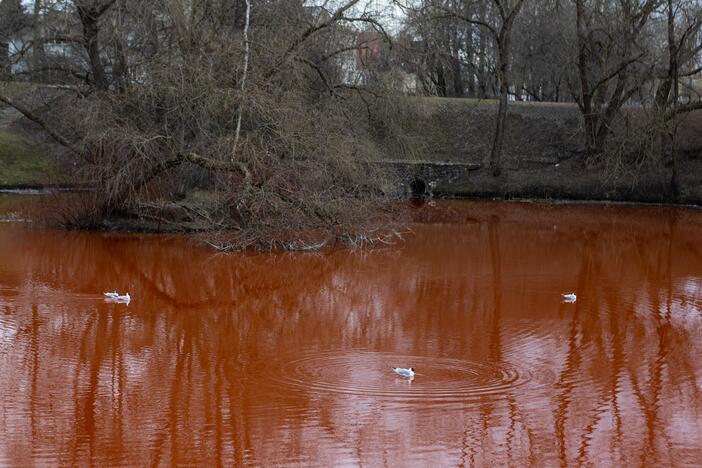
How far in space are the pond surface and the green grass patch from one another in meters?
12.8

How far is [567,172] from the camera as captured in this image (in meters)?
35.9

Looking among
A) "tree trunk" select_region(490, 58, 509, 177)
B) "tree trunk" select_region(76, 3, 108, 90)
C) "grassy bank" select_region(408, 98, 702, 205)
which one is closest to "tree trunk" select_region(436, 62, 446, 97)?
"grassy bank" select_region(408, 98, 702, 205)

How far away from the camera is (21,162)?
112 feet

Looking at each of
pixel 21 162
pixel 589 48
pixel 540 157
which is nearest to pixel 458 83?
pixel 540 157

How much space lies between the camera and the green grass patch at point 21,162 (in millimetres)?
32719

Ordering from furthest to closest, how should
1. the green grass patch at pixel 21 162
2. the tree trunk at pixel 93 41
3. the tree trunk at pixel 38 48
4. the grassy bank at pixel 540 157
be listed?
Answer: the grassy bank at pixel 540 157 → the green grass patch at pixel 21 162 → the tree trunk at pixel 38 48 → the tree trunk at pixel 93 41

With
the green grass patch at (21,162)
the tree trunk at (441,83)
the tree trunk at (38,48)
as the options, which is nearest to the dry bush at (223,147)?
the tree trunk at (38,48)

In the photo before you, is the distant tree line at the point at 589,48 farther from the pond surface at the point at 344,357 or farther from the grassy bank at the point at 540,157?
the pond surface at the point at 344,357

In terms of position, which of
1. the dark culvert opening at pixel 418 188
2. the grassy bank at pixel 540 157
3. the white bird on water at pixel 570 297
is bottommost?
the white bird on water at pixel 570 297

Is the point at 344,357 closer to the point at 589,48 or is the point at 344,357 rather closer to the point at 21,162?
the point at 21,162

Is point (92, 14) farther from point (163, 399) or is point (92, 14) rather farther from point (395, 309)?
point (163, 399)

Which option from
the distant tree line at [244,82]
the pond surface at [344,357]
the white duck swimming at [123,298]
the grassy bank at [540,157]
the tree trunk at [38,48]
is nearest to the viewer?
the pond surface at [344,357]

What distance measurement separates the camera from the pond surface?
345 inches

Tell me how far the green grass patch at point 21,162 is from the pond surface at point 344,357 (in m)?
12.8
